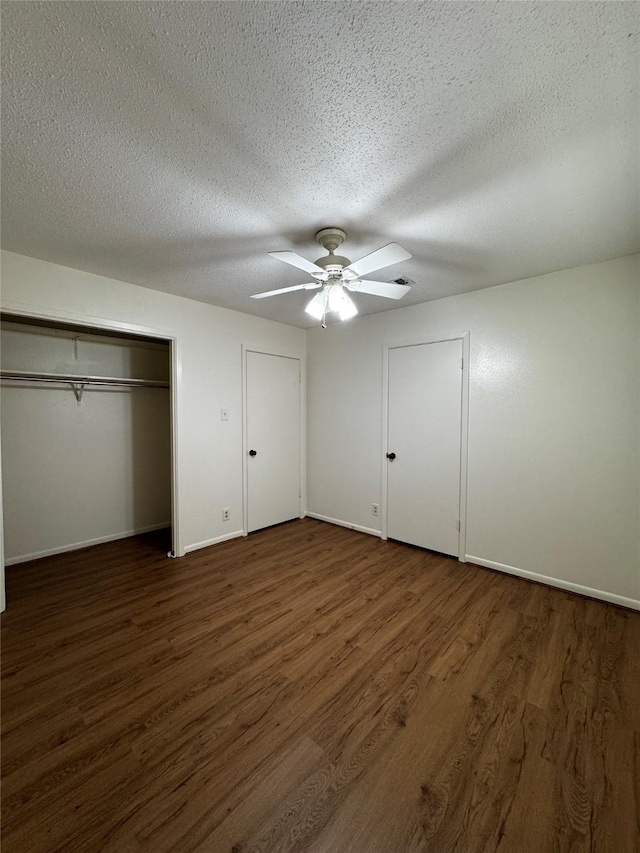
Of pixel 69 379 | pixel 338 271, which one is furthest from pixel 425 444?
pixel 69 379

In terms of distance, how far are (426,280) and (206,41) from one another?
85.2 inches

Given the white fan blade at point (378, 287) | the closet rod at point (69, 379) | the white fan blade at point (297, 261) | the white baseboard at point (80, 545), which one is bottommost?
the white baseboard at point (80, 545)

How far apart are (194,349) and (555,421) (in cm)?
330

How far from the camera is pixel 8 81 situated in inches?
43.8

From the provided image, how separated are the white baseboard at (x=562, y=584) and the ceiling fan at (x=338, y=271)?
247cm

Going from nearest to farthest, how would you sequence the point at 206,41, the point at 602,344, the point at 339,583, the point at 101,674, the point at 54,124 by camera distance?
the point at 206,41
the point at 54,124
the point at 101,674
the point at 602,344
the point at 339,583

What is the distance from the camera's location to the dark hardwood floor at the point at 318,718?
1.13 metres

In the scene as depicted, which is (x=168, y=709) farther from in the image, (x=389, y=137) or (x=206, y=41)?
(x=389, y=137)

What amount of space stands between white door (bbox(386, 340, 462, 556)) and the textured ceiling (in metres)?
1.20

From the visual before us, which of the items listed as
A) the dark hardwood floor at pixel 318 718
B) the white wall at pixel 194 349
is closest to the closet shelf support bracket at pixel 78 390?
the white wall at pixel 194 349

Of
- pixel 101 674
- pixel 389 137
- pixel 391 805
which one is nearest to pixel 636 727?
pixel 391 805

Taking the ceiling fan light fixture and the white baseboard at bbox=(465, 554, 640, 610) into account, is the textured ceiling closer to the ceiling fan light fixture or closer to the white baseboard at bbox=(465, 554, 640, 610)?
the ceiling fan light fixture

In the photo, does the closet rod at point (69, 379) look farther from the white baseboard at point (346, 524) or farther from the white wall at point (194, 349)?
the white baseboard at point (346, 524)

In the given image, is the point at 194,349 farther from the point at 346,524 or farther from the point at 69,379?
the point at 346,524
